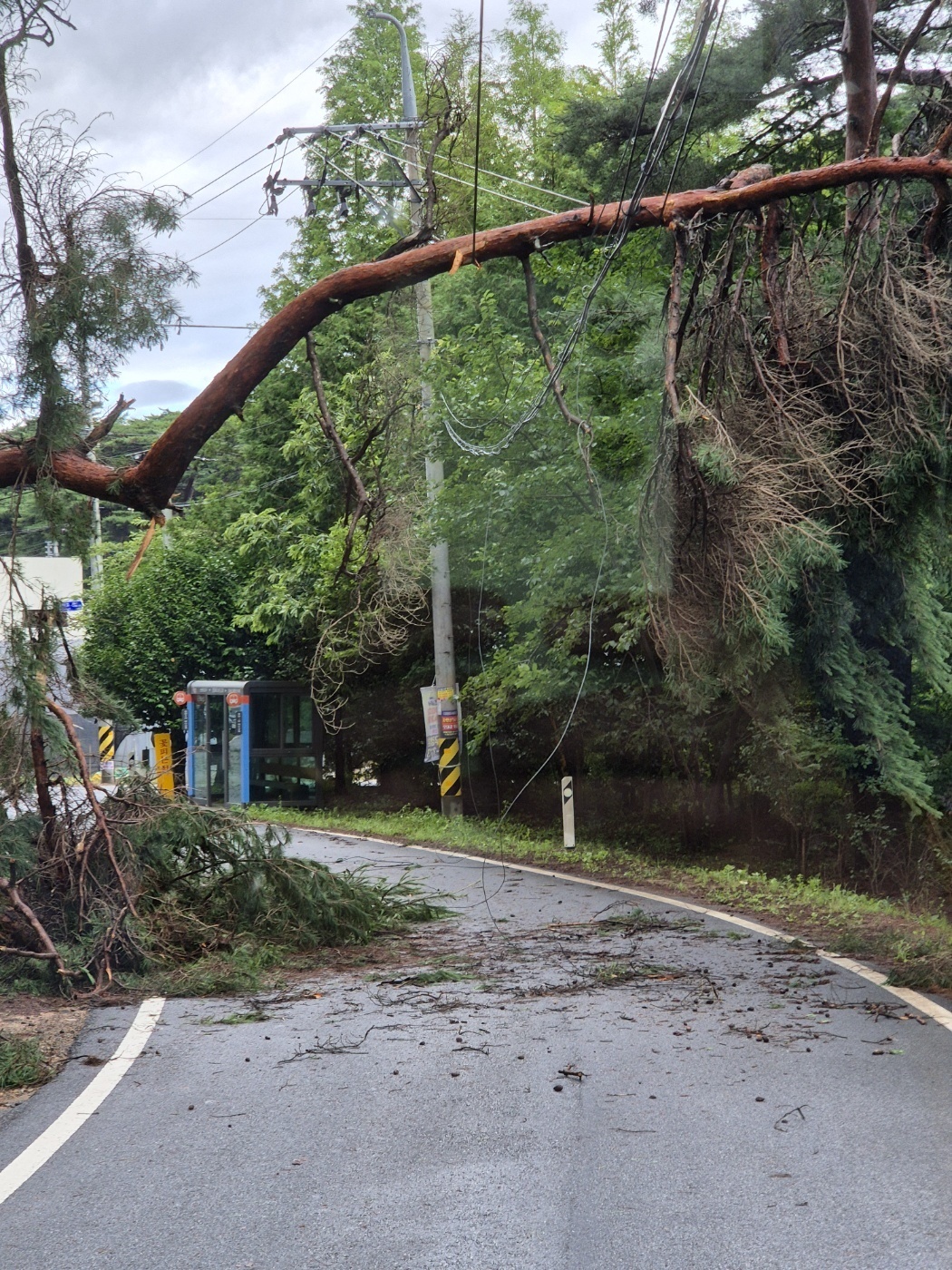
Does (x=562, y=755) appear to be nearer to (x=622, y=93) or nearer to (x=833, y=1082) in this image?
(x=622, y=93)

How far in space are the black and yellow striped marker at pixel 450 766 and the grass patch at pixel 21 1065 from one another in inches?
637

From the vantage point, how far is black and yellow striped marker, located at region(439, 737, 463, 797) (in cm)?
2359

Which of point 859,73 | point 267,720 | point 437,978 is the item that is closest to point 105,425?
point 437,978

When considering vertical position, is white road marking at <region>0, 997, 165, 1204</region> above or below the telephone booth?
below

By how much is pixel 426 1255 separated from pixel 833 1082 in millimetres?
2817

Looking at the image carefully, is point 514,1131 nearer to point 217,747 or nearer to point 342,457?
point 342,457

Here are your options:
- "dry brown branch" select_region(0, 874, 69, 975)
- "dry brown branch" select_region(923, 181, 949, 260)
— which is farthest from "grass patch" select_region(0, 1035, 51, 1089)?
"dry brown branch" select_region(923, 181, 949, 260)

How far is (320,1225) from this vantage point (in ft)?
15.2

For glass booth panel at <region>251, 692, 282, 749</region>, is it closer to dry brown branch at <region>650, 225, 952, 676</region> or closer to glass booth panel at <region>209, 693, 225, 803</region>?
glass booth panel at <region>209, 693, 225, 803</region>

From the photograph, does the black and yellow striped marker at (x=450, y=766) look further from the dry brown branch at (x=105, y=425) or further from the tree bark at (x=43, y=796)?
the dry brown branch at (x=105, y=425)

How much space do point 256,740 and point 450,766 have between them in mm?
7189

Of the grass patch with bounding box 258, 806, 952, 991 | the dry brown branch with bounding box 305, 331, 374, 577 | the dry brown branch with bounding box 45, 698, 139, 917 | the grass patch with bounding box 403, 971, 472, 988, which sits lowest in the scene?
the grass patch with bounding box 258, 806, 952, 991

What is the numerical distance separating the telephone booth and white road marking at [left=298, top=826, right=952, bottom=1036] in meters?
6.89

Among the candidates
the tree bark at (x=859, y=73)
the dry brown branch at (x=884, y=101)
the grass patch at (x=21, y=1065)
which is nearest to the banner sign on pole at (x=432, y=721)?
the tree bark at (x=859, y=73)
